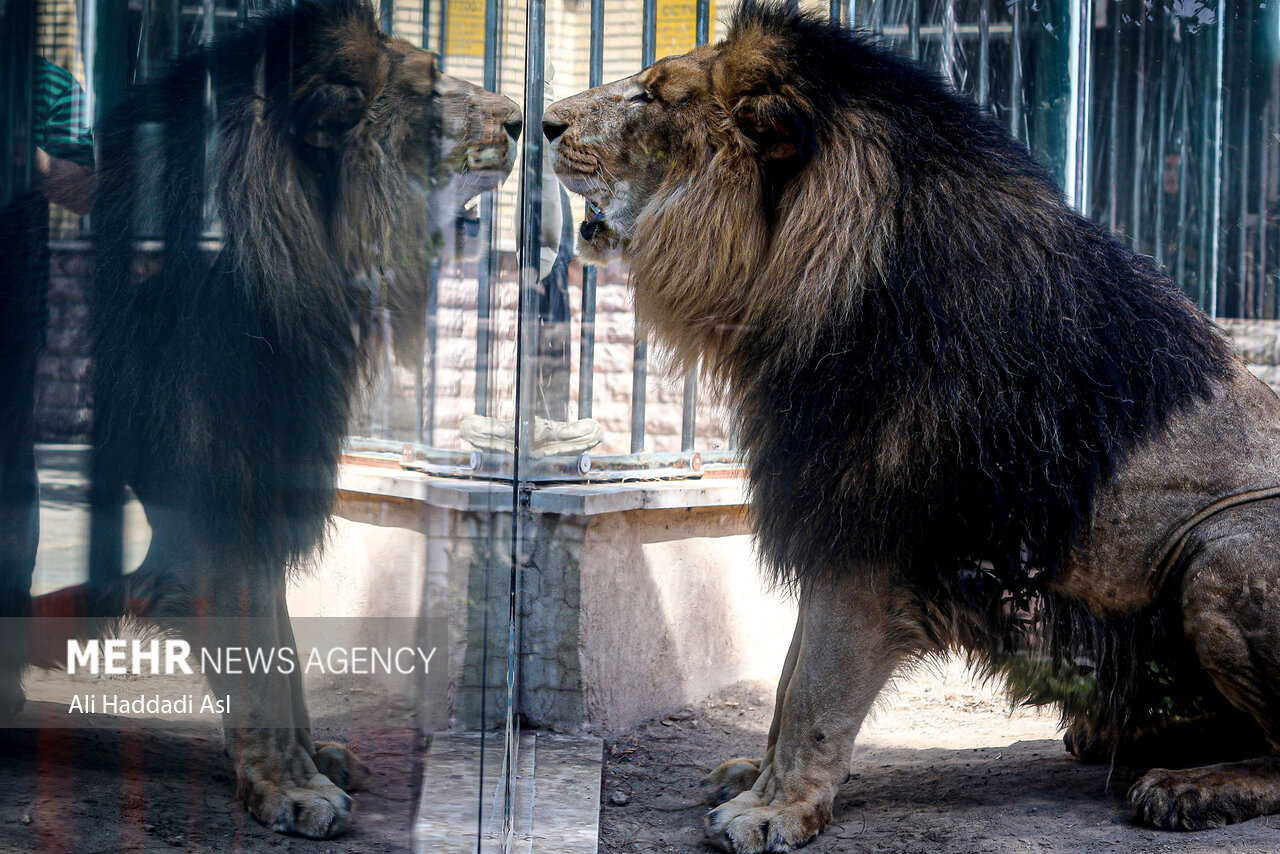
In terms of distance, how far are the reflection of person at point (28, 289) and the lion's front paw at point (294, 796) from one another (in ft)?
0.71

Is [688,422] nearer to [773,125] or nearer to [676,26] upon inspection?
[676,26]

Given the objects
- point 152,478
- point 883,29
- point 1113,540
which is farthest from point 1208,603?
point 883,29

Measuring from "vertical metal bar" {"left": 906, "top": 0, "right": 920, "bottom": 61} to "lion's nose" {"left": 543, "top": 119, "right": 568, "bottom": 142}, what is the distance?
213cm

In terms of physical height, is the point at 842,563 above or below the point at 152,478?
below

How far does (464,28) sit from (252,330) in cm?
72

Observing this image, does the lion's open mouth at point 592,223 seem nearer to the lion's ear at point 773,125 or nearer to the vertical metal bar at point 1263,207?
the lion's ear at point 773,125

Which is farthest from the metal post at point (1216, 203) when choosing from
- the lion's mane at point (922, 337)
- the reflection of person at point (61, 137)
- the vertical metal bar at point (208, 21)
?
the reflection of person at point (61, 137)

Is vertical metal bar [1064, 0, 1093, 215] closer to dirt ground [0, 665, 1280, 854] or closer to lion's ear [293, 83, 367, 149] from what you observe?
dirt ground [0, 665, 1280, 854]

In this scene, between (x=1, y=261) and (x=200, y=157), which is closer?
(x=1, y=261)

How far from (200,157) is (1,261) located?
0.17m

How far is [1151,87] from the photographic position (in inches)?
180

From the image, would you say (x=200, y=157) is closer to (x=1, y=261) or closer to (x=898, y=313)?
(x=1, y=261)

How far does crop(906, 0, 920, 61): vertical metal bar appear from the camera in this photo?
14.5 feet

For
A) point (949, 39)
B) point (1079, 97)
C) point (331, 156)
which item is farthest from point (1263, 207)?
point (331, 156)
